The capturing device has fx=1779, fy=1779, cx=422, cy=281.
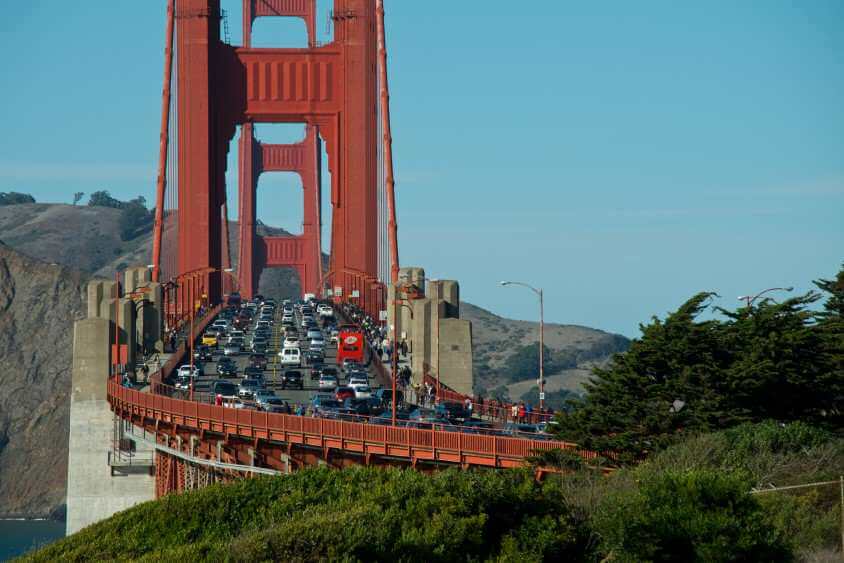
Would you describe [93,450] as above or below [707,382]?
below

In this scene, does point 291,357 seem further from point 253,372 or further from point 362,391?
point 362,391

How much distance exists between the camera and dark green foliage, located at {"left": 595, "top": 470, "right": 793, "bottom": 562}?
31016 mm

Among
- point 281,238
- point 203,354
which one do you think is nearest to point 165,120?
point 203,354

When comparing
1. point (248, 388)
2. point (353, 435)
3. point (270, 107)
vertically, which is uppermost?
point (270, 107)

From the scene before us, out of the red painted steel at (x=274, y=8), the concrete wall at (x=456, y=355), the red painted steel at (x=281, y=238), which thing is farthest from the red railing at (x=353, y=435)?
the red painted steel at (x=281, y=238)

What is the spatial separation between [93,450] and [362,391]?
11.5 metres

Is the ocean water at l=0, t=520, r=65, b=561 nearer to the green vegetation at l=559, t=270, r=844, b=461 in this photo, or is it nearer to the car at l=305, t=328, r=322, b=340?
the car at l=305, t=328, r=322, b=340

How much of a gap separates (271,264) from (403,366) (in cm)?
9099

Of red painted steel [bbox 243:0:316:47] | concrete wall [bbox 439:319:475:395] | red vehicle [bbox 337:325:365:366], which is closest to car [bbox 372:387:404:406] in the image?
concrete wall [bbox 439:319:475:395]

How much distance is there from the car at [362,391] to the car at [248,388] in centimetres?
371

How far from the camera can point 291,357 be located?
3250 inches

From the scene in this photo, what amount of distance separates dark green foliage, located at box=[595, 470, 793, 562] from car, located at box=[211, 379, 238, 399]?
111 feet

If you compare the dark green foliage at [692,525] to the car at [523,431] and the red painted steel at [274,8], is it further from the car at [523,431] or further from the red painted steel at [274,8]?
the red painted steel at [274,8]

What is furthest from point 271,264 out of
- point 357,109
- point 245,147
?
point 357,109
